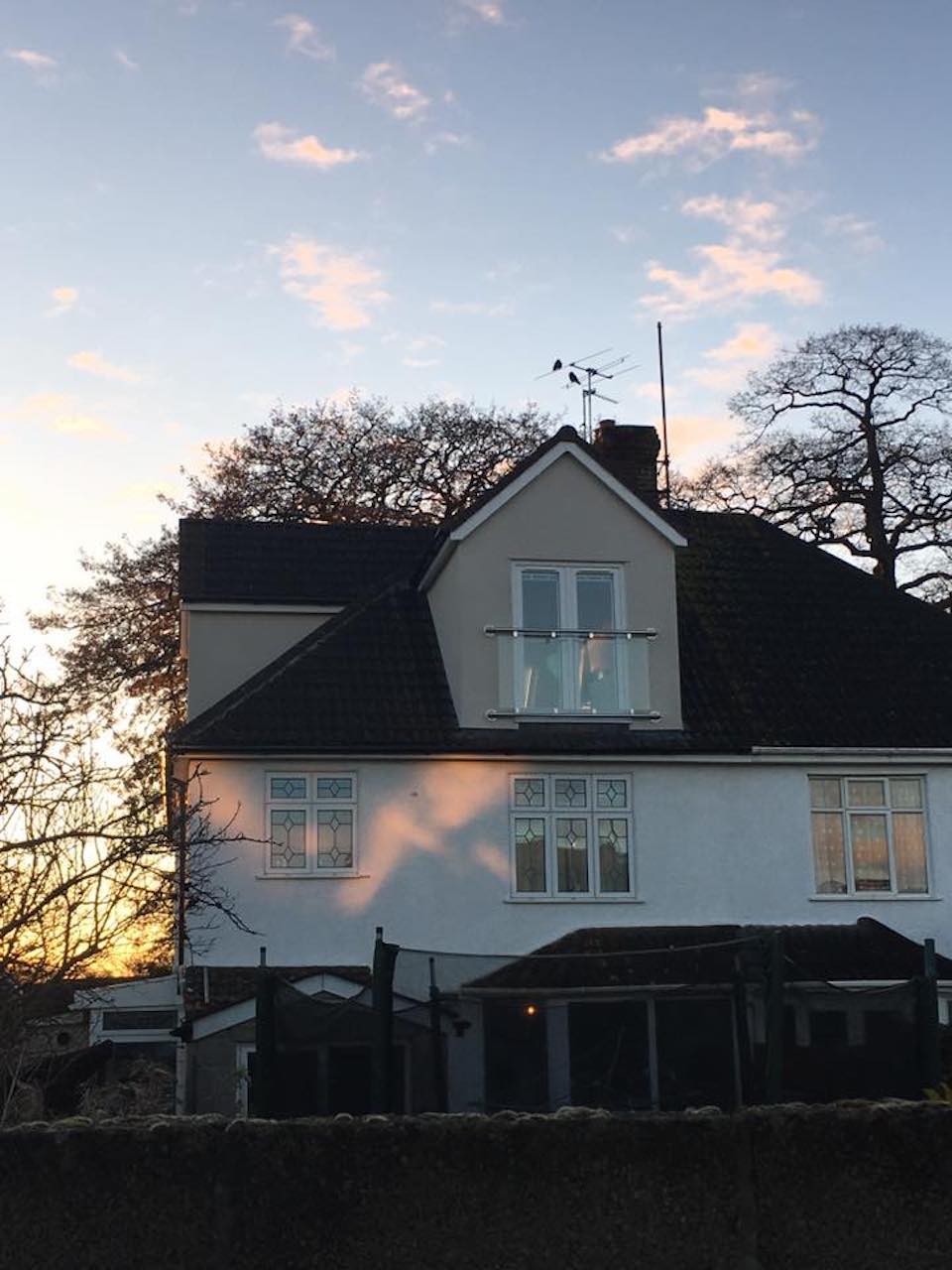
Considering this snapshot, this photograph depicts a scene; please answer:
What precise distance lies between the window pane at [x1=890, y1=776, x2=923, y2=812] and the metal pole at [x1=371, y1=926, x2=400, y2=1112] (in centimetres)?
1268

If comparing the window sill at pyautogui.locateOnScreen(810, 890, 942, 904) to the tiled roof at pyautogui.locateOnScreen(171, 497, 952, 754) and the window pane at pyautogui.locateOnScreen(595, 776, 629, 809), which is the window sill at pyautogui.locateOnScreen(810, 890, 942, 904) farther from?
the window pane at pyautogui.locateOnScreen(595, 776, 629, 809)

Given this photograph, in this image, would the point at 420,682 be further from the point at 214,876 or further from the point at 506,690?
the point at 214,876

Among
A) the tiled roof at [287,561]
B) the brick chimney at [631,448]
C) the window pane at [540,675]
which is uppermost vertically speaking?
the brick chimney at [631,448]

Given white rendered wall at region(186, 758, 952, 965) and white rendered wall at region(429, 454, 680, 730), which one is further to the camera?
white rendered wall at region(429, 454, 680, 730)

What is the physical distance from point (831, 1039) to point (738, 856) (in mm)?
9681

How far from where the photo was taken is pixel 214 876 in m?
20.3

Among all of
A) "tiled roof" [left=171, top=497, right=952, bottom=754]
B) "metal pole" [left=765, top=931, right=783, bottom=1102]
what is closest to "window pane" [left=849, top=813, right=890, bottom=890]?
"tiled roof" [left=171, top=497, right=952, bottom=754]

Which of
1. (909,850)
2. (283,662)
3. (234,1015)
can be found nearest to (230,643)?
(283,662)

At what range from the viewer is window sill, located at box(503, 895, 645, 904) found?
21.2 metres

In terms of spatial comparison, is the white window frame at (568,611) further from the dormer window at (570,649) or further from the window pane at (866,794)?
the window pane at (866,794)

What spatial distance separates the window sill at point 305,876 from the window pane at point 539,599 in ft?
13.9

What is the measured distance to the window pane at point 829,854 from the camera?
22.1 metres

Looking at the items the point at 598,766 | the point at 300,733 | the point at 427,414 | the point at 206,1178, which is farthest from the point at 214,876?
Result: the point at 427,414

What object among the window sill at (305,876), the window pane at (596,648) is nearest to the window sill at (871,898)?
the window pane at (596,648)
